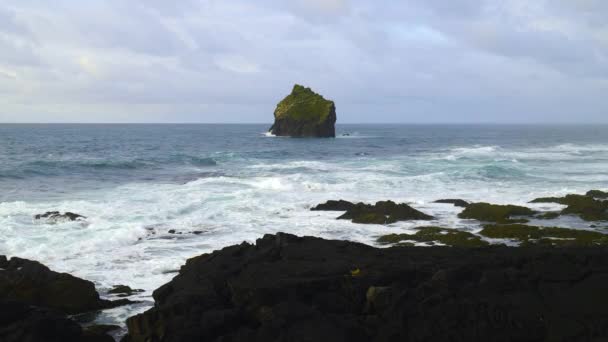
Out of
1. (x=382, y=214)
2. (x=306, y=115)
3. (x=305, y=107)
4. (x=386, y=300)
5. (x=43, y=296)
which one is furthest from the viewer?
(x=306, y=115)

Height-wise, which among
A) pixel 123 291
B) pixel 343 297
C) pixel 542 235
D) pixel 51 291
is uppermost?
pixel 343 297

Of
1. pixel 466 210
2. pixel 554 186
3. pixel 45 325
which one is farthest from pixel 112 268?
pixel 554 186

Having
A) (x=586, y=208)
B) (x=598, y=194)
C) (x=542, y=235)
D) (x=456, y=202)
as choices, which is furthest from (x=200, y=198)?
(x=598, y=194)

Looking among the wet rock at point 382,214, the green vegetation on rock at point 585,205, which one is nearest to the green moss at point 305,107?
the green vegetation on rock at point 585,205

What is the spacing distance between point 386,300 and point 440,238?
1056 cm

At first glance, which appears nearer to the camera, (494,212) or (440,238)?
(440,238)

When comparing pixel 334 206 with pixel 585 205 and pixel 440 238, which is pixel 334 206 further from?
pixel 585 205

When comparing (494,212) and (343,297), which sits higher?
(343,297)

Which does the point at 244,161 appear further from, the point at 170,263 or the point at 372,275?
the point at 372,275

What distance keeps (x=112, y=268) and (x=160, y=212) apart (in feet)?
31.1

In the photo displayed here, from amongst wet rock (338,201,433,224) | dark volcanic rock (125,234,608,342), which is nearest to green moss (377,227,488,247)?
wet rock (338,201,433,224)

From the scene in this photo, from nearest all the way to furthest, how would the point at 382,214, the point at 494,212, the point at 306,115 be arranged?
the point at 382,214 → the point at 494,212 → the point at 306,115

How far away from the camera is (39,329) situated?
368 inches

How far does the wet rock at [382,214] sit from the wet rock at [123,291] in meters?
11.8
